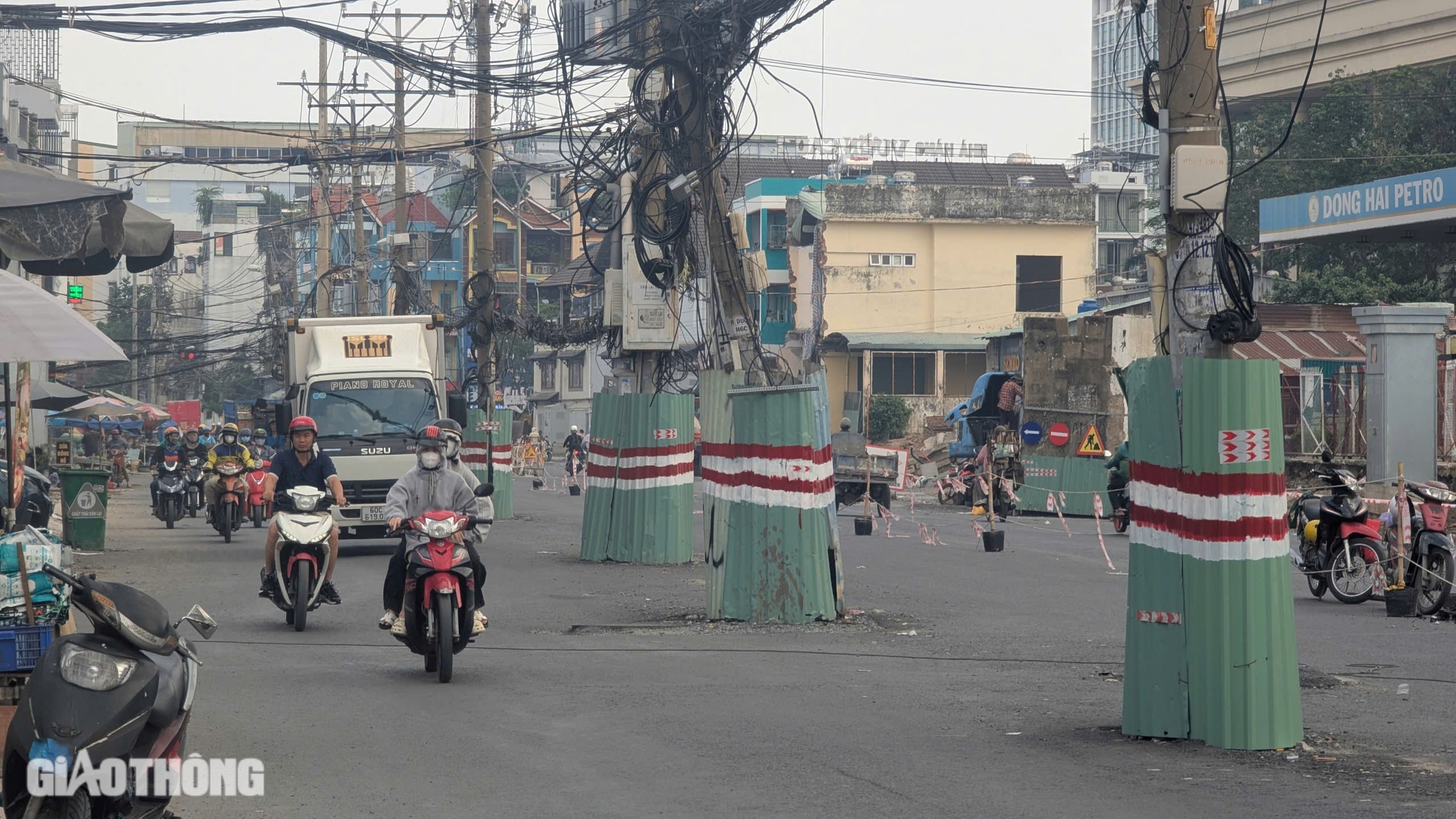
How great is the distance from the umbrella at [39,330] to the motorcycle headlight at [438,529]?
282 centimetres

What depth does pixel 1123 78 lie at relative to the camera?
14.3 metres

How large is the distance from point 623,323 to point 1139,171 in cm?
6367

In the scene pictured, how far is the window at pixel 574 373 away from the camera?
8069 centimetres

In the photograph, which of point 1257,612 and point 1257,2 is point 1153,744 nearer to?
point 1257,612

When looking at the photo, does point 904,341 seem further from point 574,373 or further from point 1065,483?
point 1065,483

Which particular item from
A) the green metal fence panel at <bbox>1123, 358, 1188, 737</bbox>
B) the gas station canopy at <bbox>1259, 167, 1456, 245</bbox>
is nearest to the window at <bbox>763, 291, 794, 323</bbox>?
the gas station canopy at <bbox>1259, 167, 1456, 245</bbox>

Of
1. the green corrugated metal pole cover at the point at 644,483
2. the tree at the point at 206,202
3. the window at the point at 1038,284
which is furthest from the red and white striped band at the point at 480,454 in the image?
the tree at the point at 206,202

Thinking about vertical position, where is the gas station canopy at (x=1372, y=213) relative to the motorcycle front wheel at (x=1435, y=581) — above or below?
above

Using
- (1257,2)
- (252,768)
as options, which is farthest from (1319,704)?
(1257,2)

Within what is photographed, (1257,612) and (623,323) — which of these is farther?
(623,323)

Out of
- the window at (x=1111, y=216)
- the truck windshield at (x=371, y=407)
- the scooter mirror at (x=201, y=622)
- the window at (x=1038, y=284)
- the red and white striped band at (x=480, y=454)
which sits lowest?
the red and white striped band at (x=480, y=454)

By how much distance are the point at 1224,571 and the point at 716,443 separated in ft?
22.7

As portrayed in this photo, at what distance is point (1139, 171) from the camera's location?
80.5 meters

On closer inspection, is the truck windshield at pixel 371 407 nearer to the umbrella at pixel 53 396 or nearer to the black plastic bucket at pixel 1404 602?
the umbrella at pixel 53 396
